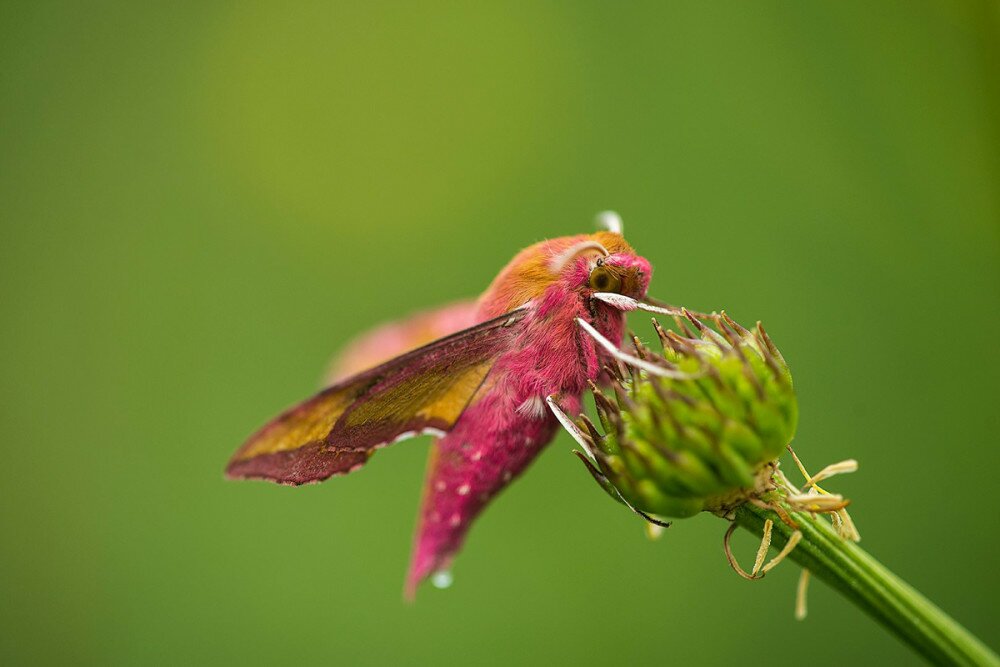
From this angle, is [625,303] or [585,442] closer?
[585,442]

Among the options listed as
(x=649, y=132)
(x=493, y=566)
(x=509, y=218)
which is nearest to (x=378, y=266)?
(x=509, y=218)

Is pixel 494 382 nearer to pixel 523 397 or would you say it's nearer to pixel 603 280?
pixel 523 397

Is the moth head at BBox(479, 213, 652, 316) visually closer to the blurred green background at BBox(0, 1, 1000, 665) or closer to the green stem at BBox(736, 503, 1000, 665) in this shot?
the green stem at BBox(736, 503, 1000, 665)

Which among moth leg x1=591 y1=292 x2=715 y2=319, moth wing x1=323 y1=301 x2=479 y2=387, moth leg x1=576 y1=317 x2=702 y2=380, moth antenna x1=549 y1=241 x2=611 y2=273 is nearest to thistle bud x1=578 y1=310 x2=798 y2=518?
moth leg x1=576 y1=317 x2=702 y2=380

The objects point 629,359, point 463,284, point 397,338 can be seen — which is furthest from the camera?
point 463,284

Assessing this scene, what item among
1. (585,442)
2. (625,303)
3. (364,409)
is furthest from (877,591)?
(364,409)

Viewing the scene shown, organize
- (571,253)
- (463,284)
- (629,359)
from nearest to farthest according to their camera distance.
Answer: (629,359) < (571,253) < (463,284)
